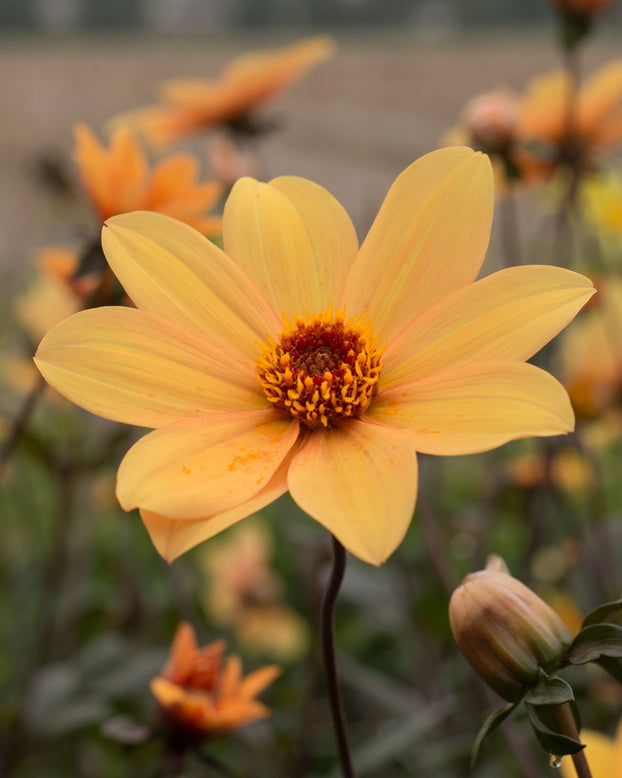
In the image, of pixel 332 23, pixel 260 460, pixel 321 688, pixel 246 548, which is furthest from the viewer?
pixel 332 23

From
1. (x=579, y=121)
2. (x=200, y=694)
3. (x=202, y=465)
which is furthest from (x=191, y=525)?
(x=579, y=121)

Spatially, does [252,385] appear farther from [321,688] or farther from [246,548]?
[246,548]

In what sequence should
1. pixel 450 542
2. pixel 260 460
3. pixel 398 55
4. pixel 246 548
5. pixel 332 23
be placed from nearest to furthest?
pixel 260 460, pixel 450 542, pixel 246 548, pixel 398 55, pixel 332 23

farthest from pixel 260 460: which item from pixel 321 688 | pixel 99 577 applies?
pixel 99 577

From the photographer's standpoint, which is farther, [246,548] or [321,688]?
[246,548]

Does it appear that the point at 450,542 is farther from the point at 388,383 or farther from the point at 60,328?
the point at 60,328

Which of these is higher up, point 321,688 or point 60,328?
point 60,328

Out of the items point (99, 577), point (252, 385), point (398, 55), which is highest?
point (252, 385)
